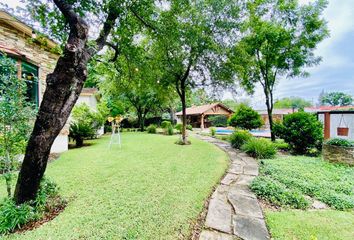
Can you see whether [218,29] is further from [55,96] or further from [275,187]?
[55,96]

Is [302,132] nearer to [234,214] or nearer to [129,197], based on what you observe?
[234,214]

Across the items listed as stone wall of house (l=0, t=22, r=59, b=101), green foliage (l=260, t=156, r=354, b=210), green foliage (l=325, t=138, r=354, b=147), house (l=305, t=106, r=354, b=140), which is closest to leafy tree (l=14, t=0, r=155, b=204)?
stone wall of house (l=0, t=22, r=59, b=101)

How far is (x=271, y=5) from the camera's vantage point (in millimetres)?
8617

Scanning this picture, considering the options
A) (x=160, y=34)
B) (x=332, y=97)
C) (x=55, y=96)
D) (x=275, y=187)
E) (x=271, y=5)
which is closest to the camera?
(x=55, y=96)

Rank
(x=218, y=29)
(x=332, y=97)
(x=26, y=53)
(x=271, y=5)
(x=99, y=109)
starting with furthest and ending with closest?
(x=332, y=97) → (x=99, y=109) → (x=271, y=5) → (x=218, y=29) → (x=26, y=53)

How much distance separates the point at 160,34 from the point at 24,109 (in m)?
3.89

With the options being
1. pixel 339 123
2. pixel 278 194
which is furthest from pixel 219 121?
pixel 278 194

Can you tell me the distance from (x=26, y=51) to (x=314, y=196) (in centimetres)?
933

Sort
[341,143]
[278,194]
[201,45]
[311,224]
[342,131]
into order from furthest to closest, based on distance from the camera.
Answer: [342,131], [201,45], [341,143], [278,194], [311,224]

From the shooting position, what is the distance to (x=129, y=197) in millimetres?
3102

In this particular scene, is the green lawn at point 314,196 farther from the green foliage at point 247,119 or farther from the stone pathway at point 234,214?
the green foliage at point 247,119

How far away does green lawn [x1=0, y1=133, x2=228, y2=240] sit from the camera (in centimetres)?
220

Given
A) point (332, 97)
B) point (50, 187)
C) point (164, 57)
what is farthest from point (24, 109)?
point (332, 97)

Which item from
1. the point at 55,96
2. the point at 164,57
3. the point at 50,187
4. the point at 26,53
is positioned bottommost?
the point at 50,187
